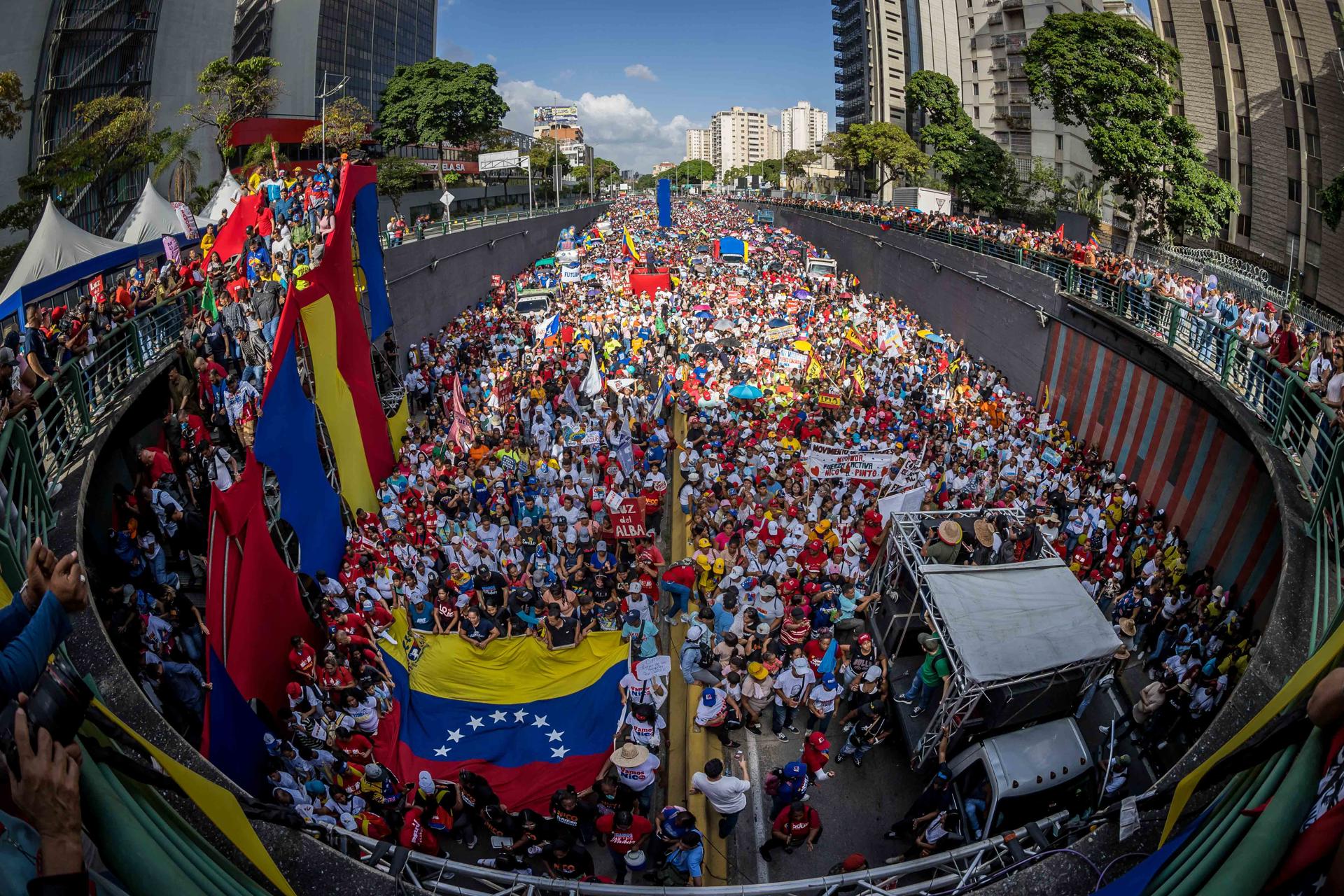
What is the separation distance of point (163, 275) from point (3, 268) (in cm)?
1515

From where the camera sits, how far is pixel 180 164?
3919cm

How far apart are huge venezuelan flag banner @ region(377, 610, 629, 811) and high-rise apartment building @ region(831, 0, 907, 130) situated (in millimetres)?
82633

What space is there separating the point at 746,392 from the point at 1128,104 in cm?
1784

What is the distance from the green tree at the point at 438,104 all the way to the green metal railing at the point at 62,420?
45181 mm

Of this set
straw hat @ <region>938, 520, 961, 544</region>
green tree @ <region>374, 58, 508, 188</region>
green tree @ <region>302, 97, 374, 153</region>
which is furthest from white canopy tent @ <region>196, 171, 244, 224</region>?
green tree @ <region>374, 58, 508, 188</region>

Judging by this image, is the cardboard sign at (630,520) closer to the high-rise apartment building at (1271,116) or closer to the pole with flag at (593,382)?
the pole with flag at (593,382)

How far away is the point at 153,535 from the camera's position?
7801mm

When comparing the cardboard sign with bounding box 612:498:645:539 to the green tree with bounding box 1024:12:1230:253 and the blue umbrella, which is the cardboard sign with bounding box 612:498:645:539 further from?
the green tree with bounding box 1024:12:1230:253

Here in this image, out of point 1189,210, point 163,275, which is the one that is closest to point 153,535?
point 163,275

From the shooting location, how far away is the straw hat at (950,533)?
9359mm

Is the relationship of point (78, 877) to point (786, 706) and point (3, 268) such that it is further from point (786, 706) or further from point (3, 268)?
point (3, 268)

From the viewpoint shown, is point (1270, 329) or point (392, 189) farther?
point (392, 189)

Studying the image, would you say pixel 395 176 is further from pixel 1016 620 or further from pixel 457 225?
pixel 1016 620

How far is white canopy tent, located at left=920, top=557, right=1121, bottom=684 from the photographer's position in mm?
7488
